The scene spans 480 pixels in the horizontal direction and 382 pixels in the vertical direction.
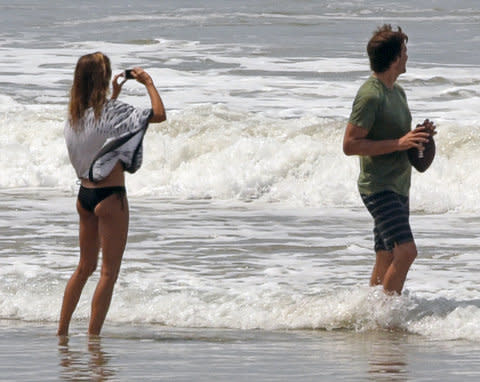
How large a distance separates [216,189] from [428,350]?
828 centimetres

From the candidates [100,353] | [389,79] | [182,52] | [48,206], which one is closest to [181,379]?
[100,353]

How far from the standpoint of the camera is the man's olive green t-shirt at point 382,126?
262 inches

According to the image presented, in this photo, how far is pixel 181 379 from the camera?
18.6 ft

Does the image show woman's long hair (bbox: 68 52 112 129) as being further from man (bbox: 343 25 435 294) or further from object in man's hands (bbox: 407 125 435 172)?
object in man's hands (bbox: 407 125 435 172)

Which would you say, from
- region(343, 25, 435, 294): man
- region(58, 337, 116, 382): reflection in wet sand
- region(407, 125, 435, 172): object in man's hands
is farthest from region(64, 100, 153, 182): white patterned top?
region(407, 125, 435, 172): object in man's hands

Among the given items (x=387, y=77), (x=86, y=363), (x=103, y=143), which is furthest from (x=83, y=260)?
(x=387, y=77)

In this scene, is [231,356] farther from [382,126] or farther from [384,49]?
[384,49]

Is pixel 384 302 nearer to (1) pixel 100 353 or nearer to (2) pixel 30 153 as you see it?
(1) pixel 100 353

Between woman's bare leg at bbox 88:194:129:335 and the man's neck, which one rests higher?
the man's neck

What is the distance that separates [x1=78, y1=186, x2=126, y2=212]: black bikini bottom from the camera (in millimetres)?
6570

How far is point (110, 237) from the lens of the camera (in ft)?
21.8

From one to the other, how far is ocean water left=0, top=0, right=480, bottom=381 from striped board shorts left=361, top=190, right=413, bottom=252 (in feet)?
1.84

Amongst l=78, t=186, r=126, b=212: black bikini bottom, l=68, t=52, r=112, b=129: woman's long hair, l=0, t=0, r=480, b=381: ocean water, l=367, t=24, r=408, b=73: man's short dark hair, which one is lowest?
l=0, t=0, r=480, b=381: ocean water

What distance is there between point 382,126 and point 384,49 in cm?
41
